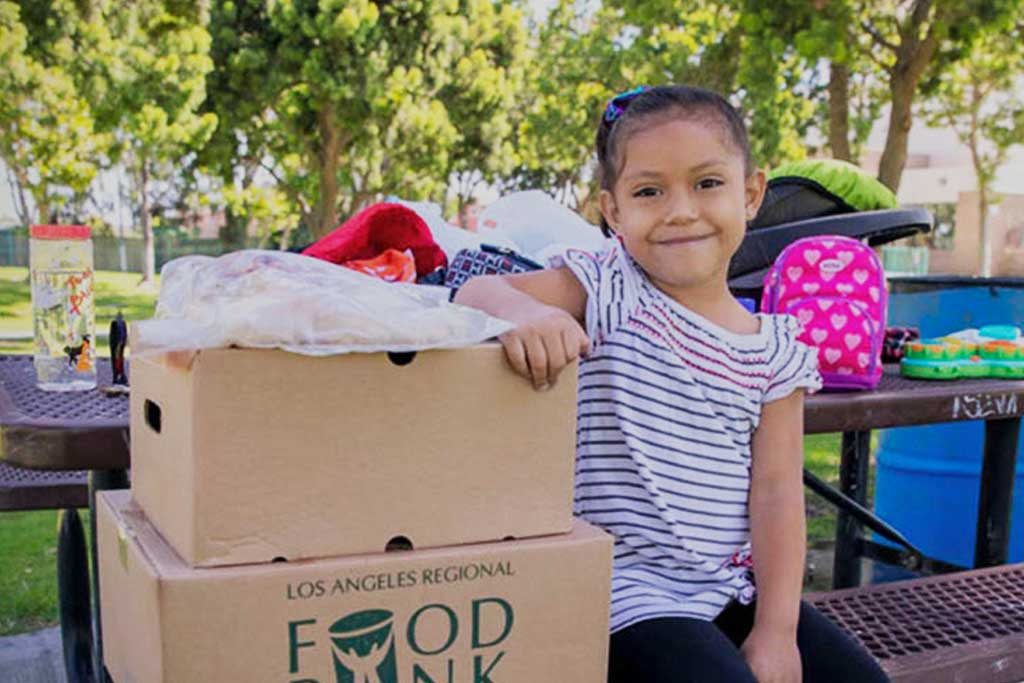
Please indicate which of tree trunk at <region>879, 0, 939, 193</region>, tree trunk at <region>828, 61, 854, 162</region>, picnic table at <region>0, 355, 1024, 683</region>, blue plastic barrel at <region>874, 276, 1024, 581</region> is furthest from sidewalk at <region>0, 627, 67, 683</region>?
tree trunk at <region>828, 61, 854, 162</region>

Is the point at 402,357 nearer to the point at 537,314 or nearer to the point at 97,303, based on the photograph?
the point at 537,314

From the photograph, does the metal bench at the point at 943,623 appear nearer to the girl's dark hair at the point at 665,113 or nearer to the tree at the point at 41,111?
the girl's dark hair at the point at 665,113

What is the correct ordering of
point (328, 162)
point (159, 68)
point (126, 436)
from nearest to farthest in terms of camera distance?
point (126, 436) → point (159, 68) → point (328, 162)

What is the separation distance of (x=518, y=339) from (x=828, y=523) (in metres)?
3.81

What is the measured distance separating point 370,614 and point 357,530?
10 centimetres

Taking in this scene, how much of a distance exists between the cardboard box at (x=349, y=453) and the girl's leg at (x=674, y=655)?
281mm

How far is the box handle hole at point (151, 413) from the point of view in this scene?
1386 mm

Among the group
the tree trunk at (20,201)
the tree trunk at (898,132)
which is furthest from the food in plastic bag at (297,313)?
the tree trunk at (20,201)

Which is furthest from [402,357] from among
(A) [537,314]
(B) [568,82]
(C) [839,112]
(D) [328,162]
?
(B) [568,82]

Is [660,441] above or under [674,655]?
above

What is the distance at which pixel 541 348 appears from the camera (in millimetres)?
1276

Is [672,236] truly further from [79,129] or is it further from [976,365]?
[79,129]

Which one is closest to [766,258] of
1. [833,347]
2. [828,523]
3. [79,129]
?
[833,347]

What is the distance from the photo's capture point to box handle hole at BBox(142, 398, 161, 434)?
54.6 inches
